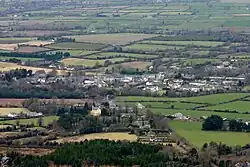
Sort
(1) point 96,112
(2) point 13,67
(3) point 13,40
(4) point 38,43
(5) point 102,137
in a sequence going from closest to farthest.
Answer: (5) point 102,137, (1) point 96,112, (2) point 13,67, (4) point 38,43, (3) point 13,40

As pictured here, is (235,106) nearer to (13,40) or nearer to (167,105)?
(167,105)

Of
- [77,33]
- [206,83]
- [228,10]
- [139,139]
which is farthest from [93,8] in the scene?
[139,139]

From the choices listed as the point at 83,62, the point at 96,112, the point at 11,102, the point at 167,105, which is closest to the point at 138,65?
the point at 83,62

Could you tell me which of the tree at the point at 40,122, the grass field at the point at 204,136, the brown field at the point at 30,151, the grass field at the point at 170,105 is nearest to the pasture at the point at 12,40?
the grass field at the point at 170,105

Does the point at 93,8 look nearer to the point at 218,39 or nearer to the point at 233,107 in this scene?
the point at 218,39

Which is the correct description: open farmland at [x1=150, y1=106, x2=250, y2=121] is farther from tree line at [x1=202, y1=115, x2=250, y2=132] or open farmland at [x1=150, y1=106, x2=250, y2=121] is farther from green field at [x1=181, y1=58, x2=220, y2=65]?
green field at [x1=181, y1=58, x2=220, y2=65]

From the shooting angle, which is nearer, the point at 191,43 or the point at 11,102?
the point at 11,102

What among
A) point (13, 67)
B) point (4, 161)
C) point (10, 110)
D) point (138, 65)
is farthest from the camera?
point (138, 65)
